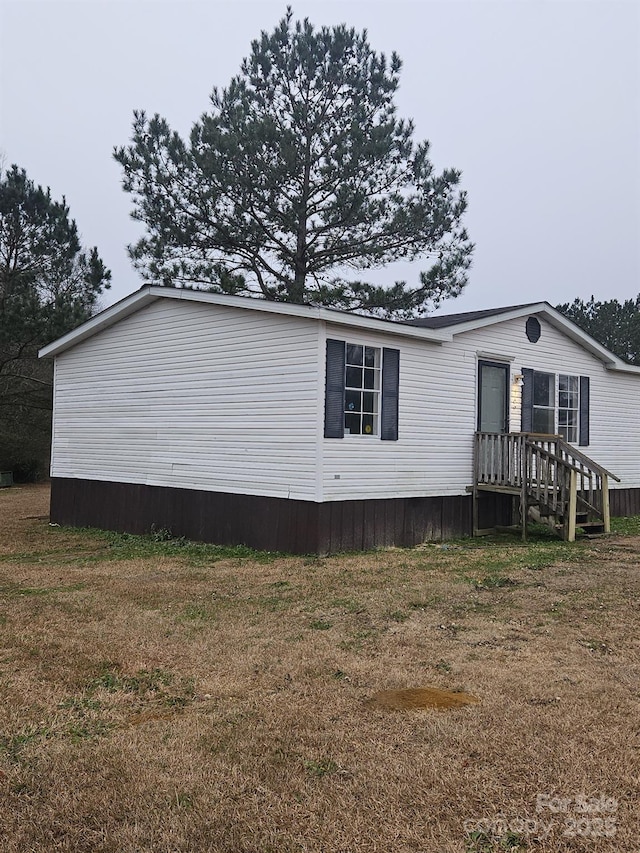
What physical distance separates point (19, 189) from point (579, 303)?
3236 cm

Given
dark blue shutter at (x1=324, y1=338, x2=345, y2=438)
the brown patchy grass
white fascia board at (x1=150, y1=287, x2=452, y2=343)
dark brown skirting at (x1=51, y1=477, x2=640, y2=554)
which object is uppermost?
white fascia board at (x1=150, y1=287, x2=452, y2=343)

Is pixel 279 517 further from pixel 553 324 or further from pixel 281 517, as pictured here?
pixel 553 324

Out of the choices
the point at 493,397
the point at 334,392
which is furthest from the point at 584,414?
the point at 334,392

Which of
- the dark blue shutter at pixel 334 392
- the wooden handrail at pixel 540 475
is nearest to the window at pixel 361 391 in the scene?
the dark blue shutter at pixel 334 392

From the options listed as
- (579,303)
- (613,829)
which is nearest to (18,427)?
(613,829)

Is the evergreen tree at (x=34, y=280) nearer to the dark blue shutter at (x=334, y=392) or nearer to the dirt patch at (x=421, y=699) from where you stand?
the dark blue shutter at (x=334, y=392)

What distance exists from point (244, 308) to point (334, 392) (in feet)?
6.44

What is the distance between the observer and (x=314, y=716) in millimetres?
4195

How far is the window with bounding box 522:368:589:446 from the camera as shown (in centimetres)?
1377

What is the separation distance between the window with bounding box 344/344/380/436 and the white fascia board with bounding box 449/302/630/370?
173cm

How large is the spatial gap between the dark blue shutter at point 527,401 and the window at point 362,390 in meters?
→ 3.81

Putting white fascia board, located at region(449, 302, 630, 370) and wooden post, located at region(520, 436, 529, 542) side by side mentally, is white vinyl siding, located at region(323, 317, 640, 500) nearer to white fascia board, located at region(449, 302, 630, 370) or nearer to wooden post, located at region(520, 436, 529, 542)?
white fascia board, located at region(449, 302, 630, 370)

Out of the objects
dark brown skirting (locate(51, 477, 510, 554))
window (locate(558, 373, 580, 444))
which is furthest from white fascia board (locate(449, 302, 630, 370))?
dark brown skirting (locate(51, 477, 510, 554))

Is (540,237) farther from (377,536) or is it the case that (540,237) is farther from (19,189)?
(377,536)
